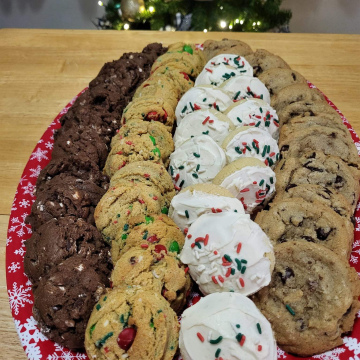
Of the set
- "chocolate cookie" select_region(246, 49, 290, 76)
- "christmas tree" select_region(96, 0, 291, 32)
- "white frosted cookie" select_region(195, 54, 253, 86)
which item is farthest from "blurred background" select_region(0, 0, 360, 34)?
"white frosted cookie" select_region(195, 54, 253, 86)

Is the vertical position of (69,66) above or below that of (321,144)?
below

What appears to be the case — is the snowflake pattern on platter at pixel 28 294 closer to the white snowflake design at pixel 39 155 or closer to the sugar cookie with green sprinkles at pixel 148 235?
the white snowflake design at pixel 39 155

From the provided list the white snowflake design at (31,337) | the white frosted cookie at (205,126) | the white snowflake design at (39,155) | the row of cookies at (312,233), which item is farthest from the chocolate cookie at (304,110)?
the white snowflake design at (31,337)

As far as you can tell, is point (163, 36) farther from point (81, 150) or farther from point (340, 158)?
point (340, 158)

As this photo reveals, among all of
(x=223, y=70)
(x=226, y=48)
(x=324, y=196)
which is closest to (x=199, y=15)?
(x=226, y=48)

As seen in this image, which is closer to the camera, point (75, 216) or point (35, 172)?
point (75, 216)

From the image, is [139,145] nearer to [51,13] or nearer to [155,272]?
[155,272]
